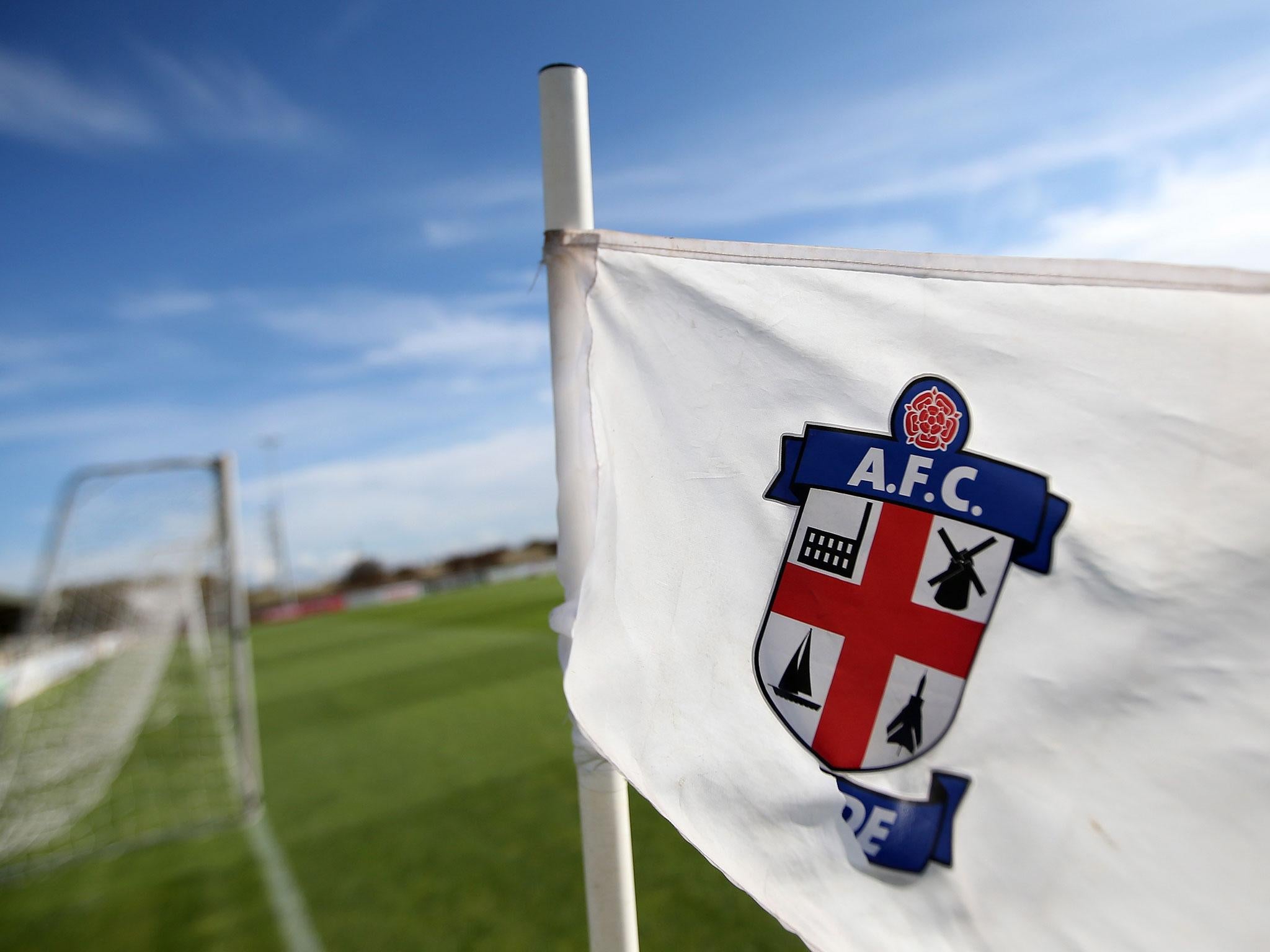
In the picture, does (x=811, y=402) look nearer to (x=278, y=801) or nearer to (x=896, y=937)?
(x=896, y=937)

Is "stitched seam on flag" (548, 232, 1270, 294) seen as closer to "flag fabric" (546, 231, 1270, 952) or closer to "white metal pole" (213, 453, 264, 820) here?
"flag fabric" (546, 231, 1270, 952)

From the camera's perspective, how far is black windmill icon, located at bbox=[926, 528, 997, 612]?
3.77 feet

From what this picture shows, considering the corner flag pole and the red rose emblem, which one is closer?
the red rose emblem

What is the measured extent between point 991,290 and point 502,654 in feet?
33.9

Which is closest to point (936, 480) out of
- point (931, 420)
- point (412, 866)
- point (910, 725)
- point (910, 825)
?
point (931, 420)

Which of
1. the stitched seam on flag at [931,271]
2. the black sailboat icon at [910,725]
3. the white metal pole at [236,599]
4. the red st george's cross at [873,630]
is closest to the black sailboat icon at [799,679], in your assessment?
the red st george's cross at [873,630]

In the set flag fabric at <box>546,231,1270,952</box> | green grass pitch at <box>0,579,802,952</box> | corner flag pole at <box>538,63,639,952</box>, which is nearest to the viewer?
flag fabric at <box>546,231,1270,952</box>

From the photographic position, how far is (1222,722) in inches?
38.8

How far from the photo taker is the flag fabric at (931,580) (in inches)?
39.6

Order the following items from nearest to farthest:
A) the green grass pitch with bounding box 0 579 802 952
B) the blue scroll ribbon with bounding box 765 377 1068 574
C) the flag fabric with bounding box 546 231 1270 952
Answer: the flag fabric with bounding box 546 231 1270 952
the blue scroll ribbon with bounding box 765 377 1068 574
the green grass pitch with bounding box 0 579 802 952

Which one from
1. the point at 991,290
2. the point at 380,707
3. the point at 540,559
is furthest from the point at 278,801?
the point at 540,559

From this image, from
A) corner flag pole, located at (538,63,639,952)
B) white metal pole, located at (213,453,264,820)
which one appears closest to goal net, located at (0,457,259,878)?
white metal pole, located at (213,453,264,820)

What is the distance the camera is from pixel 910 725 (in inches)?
45.6

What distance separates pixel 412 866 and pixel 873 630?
3743mm
